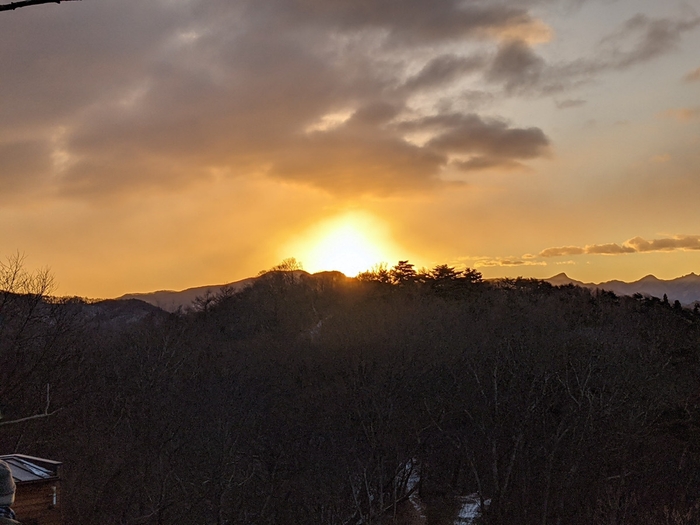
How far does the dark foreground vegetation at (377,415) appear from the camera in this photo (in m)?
32.2

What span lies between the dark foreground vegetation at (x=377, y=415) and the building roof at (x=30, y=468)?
593 cm

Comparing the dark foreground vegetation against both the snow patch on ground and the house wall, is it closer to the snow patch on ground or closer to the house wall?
the snow patch on ground

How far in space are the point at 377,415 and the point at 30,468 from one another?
73.9 ft

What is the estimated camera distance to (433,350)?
44.3 metres

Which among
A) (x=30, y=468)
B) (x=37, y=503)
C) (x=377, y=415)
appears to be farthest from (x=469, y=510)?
(x=30, y=468)

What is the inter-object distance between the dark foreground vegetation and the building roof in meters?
5.93

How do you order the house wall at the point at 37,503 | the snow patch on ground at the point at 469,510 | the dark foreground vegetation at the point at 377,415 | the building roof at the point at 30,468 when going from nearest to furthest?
the house wall at the point at 37,503, the building roof at the point at 30,468, the dark foreground vegetation at the point at 377,415, the snow patch on ground at the point at 469,510

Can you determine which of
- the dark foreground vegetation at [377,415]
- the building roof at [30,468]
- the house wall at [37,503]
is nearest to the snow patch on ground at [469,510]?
the dark foreground vegetation at [377,415]

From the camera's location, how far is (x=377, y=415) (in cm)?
3869

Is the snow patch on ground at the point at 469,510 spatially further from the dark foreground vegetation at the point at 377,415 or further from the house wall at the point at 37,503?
the house wall at the point at 37,503

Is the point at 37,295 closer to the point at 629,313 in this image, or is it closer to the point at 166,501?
the point at 166,501

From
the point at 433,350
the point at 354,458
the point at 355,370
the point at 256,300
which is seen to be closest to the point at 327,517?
the point at 354,458

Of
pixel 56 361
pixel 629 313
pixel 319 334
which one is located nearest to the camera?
pixel 56 361

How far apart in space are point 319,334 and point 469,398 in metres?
22.4
